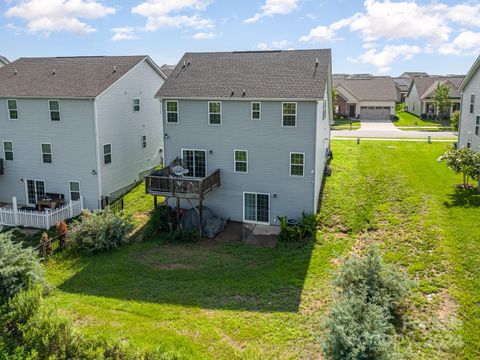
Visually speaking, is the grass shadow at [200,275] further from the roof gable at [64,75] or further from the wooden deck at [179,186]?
the roof gable at [64,75]

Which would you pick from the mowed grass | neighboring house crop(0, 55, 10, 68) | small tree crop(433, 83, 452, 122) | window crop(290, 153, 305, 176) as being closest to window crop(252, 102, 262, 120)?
window crop(290, 153, 305, 176)

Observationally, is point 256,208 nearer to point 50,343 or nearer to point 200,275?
point 200,275

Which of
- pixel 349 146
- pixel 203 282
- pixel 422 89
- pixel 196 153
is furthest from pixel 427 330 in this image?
pixel 422 89

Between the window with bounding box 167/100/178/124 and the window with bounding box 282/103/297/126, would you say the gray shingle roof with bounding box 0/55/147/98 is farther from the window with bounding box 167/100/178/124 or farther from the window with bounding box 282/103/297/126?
the window with bounding box 282/103/297/126

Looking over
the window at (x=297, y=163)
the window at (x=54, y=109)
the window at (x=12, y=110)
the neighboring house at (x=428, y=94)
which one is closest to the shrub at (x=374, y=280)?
the window at (x=297, y=163)

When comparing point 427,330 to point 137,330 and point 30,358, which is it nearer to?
point 137,330
